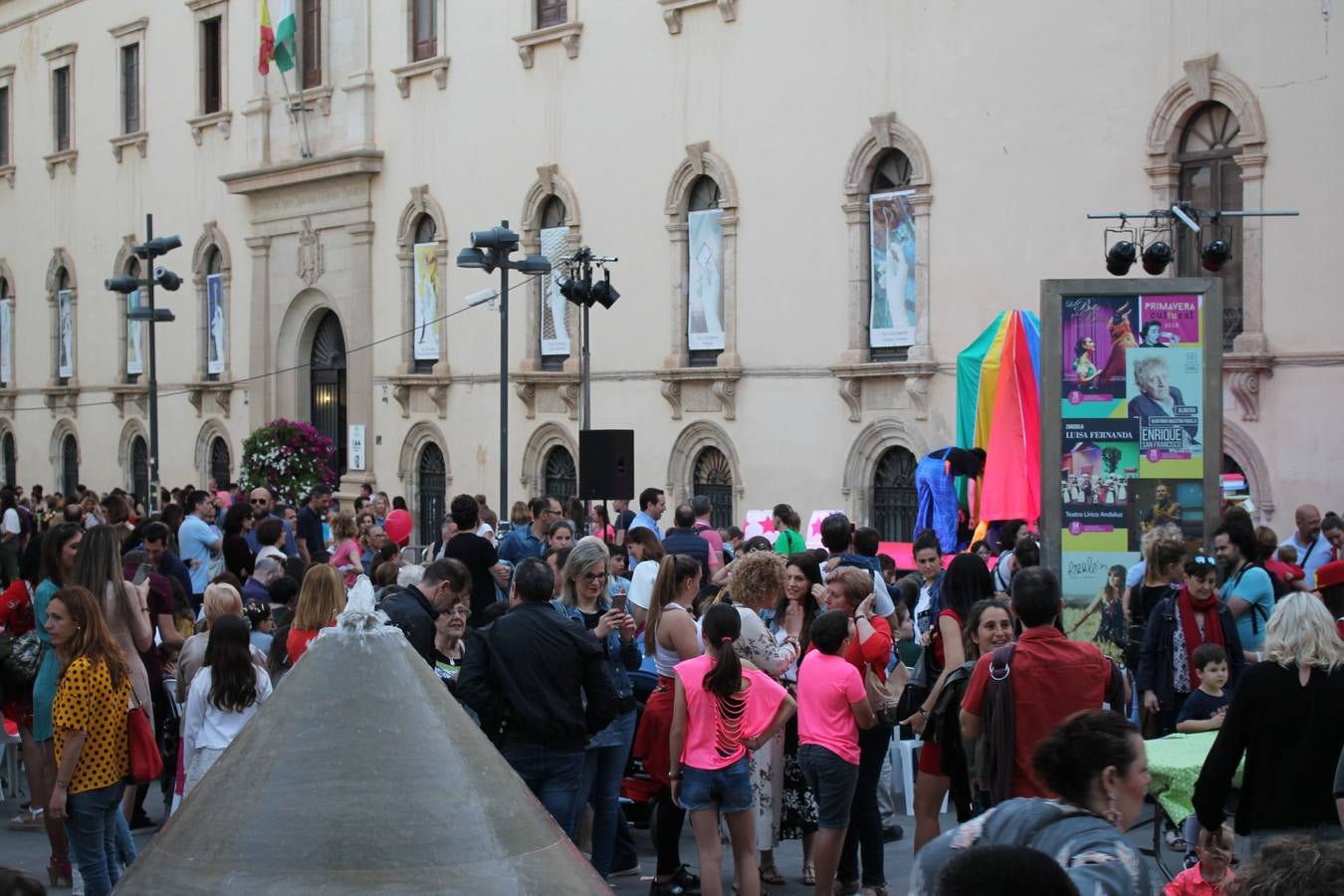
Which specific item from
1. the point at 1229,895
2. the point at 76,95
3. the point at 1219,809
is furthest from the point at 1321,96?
the point at 76,95

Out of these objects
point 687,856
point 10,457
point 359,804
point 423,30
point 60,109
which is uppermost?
point 60,109

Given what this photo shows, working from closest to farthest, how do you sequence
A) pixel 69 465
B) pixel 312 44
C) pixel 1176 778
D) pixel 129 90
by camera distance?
1. pixel 1176 778
2. pixel 312 44
3. pixel 129 90
4. pixel 69 465

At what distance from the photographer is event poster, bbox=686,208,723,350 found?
2422 cm

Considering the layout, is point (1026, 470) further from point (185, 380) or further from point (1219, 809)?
point (185, 380)

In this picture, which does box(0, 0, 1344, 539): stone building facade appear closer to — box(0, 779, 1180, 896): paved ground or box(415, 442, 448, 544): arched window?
box(415, 442, 448, 544): arched window

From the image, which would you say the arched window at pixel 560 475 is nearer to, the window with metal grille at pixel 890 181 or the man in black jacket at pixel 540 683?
the window with metal grille at pixel 890 181

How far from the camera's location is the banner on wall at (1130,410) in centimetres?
1181

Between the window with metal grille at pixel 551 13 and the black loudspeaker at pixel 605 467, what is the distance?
9886mm

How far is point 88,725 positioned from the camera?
726 centimetres

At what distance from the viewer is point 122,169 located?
38438mm

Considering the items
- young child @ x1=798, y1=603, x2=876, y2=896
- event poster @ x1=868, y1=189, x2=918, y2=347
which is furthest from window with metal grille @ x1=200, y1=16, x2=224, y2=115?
young child @ x1=798, y1=603, x2=876, y2=896

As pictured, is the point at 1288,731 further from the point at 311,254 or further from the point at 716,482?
the point at 311,254

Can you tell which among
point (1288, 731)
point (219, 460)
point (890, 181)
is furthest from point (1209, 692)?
point (219, 460)

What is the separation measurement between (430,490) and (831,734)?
74.7ft
